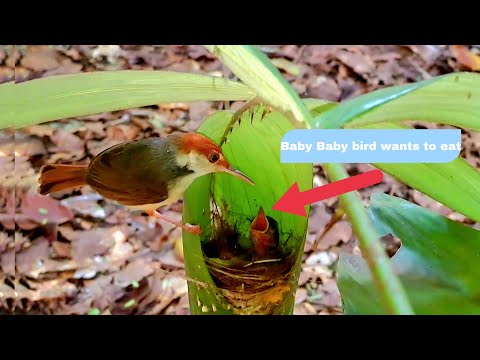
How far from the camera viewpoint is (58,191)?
127cm

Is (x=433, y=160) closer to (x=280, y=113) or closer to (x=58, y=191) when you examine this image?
(x=280, y=113)

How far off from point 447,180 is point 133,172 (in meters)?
0.60

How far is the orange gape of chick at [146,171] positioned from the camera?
1239 mm

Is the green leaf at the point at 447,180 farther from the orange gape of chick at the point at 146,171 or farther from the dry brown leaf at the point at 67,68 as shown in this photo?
the dry brown leaf at the point at 67,68

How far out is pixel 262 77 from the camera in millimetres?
1204

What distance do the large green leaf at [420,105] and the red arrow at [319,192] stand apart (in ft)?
0.34

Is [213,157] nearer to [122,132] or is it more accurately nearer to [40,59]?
[122,132]

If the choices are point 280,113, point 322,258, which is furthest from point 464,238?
point 280,113

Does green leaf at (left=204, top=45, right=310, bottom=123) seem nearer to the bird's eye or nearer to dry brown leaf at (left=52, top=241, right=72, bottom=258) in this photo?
the bird's eye

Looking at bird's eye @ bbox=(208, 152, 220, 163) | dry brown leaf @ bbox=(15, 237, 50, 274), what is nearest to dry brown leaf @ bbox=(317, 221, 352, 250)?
bird's eye @ bbox=(208, 152, 220, 163)

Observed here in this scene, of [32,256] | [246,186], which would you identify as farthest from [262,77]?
[32,256]

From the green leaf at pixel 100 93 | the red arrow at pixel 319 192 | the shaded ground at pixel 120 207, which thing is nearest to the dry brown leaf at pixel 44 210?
the shaded ground at pixel 120 207

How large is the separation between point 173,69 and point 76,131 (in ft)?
0.72

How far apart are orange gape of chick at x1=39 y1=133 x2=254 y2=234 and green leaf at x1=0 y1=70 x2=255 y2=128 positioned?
80 millimetres
